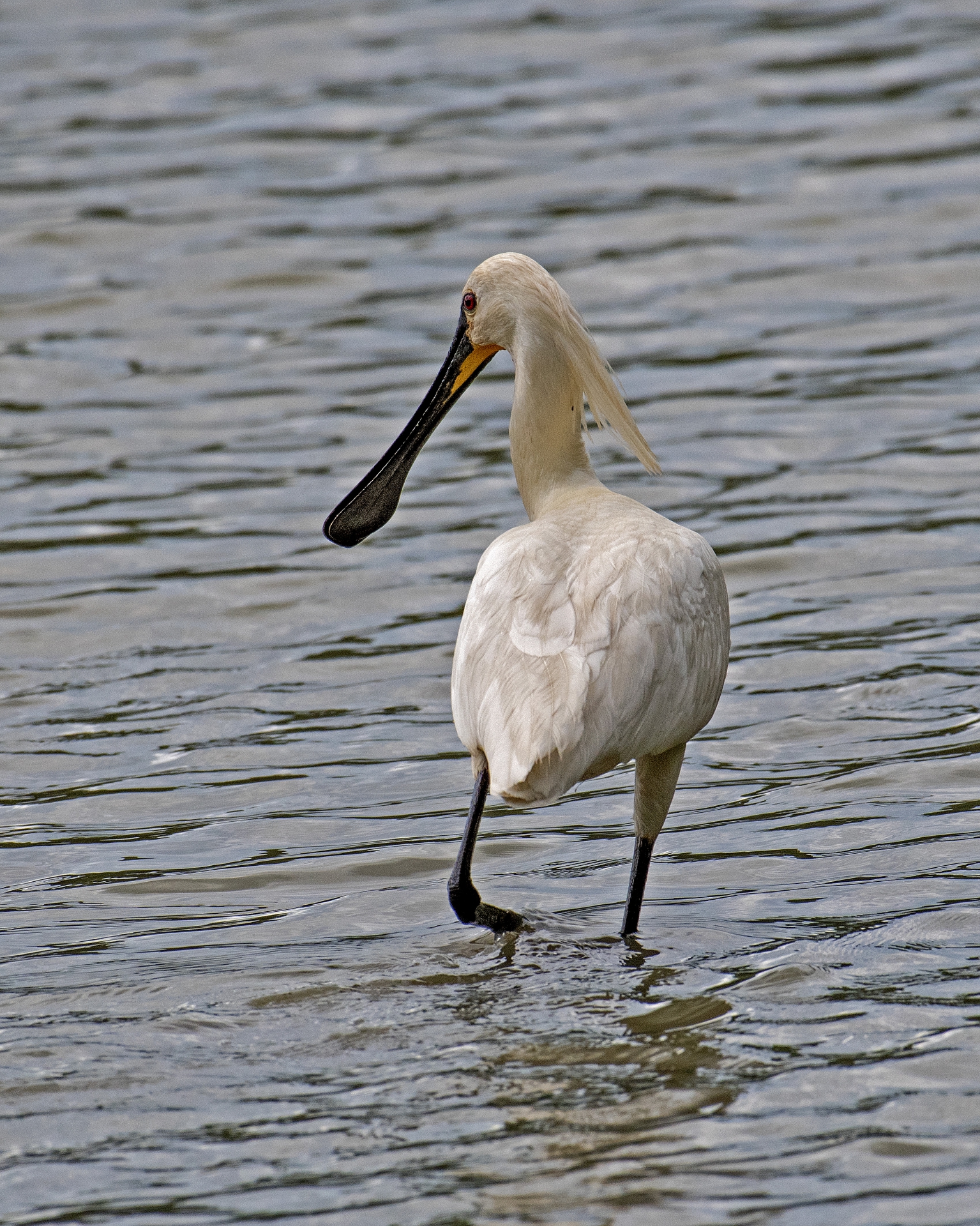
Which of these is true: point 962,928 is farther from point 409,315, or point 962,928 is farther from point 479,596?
point 409,315

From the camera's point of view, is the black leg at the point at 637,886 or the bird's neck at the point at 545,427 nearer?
the black leg at the point at 637,886

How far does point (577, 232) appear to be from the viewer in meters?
15.3

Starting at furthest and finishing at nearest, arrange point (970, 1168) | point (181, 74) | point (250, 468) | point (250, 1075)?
point (181, 74) → point (250, 468) → point (250, 1075) → point (970, 1168)

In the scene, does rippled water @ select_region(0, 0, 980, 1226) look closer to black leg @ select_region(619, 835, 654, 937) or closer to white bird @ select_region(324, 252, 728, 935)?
black leg @ select_region(619, 835, 654, 937)

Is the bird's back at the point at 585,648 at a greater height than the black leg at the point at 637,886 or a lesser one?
greater

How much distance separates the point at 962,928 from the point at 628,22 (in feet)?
51.0

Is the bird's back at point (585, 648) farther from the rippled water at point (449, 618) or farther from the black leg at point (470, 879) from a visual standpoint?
the rippled water at point (449, 618)

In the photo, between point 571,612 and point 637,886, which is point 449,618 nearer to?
point 637,886

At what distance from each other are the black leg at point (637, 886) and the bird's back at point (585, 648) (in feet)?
1.27

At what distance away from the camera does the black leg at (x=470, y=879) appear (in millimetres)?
6051

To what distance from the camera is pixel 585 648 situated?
19.1 ft

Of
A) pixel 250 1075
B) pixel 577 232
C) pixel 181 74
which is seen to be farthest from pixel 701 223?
pixel 250 1075

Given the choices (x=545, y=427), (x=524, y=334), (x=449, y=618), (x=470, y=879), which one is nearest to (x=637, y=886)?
(x=470, y=879)

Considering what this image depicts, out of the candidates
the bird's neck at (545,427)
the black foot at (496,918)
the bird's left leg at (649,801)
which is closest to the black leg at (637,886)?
the bird's left leg at (649,801)
